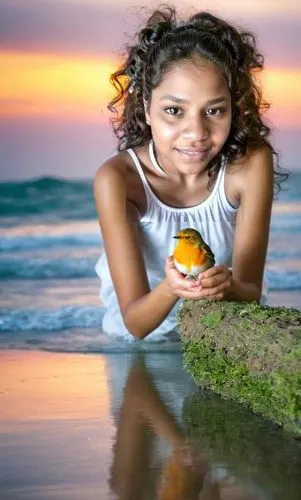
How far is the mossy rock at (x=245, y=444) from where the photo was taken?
8.38ft

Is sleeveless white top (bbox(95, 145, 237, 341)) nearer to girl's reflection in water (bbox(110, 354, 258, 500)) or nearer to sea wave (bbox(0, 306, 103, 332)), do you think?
girl's reflection in water (bbox(110, 354, 258, 500))

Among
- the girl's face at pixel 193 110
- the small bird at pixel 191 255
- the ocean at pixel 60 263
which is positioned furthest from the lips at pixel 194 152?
the ocean at pixel 60 263

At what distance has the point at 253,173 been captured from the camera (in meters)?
3.87

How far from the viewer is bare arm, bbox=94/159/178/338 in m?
3.75

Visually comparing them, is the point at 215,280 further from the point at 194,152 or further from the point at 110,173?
the point at 110,173

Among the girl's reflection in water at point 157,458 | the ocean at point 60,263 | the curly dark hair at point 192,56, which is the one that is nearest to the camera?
the girl's reflection in water at point 157,458

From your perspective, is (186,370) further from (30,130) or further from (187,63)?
(30,130)

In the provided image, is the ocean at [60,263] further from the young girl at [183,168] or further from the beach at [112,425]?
the young girl at [183,168]

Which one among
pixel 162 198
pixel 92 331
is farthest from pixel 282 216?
pixel 162 198

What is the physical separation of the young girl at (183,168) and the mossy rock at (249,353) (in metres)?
0.10

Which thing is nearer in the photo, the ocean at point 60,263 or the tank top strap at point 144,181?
the tank top strap at point 144,181

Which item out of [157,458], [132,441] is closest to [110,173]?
[132,441]

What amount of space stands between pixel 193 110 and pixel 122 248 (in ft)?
1.52

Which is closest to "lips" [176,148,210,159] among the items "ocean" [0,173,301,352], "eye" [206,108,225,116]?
"eye" [206,108,225,116]
